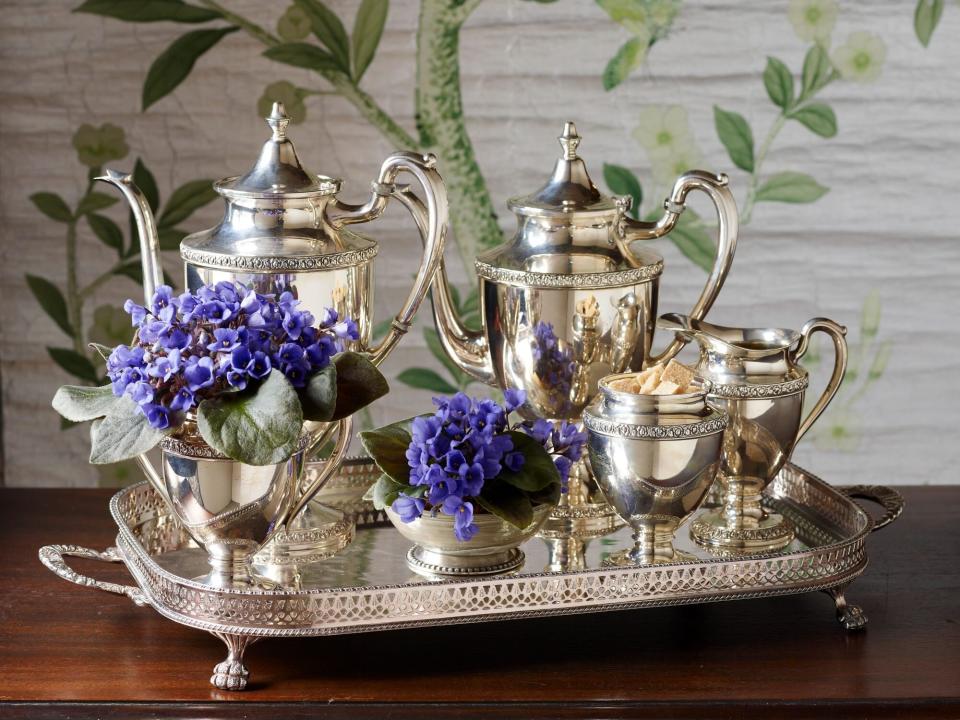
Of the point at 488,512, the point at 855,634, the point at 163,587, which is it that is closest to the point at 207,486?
the point at 163,587

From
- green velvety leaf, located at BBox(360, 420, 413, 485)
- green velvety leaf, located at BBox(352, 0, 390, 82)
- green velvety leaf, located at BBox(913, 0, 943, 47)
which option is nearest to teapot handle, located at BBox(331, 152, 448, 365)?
green velvety leaf, located at BBox(360, 420, 413, 485)

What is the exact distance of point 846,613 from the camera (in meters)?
0.96

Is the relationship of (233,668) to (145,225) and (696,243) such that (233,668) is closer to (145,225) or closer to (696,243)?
(145,225)

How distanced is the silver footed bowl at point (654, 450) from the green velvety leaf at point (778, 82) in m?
0.96

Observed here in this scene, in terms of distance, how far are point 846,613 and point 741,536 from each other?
5.2 inches

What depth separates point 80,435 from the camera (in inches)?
76.7

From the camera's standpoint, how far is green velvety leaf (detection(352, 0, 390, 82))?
5.88ft

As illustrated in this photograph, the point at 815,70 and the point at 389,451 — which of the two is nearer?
the point at 389,451

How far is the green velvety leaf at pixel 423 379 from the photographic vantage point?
1923 millimetres

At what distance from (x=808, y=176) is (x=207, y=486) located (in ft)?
4.02

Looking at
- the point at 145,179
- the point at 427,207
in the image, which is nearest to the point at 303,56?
the point at 145,179

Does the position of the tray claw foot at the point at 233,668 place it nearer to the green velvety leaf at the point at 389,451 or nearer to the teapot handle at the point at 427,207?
the green velvety leaf at the point at 389,451

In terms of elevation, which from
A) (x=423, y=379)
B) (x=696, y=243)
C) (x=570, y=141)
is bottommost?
(x=423, y=379)

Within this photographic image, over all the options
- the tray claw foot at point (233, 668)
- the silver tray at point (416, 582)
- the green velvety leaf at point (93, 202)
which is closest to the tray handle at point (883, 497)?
the silver tray at point (416, 582)
